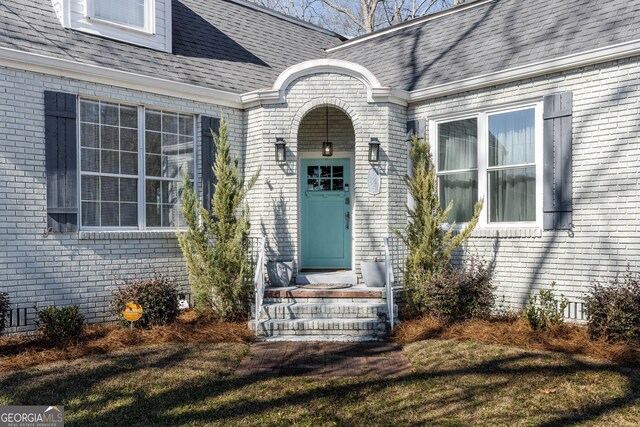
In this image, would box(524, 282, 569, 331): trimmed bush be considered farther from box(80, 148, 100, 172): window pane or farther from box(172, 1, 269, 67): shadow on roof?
box(172, 1, 269, 67): shadow on roof

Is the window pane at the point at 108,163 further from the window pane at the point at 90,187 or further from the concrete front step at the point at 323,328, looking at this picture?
the concrete front step at the point at 323,328

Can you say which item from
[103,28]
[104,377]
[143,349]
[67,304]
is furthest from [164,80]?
[104,377]

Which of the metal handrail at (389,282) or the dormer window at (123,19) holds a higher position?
the dormer window at (123,19)

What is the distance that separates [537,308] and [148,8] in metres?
7.48

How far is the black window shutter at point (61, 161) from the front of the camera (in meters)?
7.07

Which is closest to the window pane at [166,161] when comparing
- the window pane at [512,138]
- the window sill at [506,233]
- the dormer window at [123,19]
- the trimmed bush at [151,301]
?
the trimmed bush at [151,301]

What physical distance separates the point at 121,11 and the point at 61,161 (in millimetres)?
2878

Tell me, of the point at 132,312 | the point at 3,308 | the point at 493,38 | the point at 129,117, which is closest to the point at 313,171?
the point at 129,117

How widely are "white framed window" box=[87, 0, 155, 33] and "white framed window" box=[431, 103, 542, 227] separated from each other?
495 centimetres

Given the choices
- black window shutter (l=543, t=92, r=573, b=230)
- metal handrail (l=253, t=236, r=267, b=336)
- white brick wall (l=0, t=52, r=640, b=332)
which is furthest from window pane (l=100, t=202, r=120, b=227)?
black window shutter (l=543, t=92, r=573, b=230)

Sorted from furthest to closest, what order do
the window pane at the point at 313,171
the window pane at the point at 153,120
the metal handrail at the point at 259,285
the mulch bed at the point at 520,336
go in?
the window pane at the point at 313,171 < the window pane at the point at 153,120 < the metal handrail at the point at 259,285 < the mulch bed at the point at 520,336

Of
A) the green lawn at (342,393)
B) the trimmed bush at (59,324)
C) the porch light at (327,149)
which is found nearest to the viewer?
the green lawn at (342,393)

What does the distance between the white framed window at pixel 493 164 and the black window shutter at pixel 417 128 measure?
0.17m

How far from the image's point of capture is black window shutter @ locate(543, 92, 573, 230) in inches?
284
